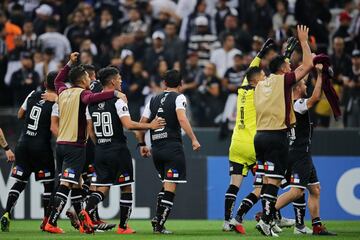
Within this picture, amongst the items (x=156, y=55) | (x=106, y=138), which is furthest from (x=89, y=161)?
(x=156, y=55)

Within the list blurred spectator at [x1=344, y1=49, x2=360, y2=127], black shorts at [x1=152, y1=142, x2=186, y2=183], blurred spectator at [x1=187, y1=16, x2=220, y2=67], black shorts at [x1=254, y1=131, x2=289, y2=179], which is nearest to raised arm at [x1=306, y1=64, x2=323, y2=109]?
black shorts at [x1=254, y1=131, x2=289, y2=179]

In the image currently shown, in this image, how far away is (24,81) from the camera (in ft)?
76.8

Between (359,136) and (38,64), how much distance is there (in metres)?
8.14

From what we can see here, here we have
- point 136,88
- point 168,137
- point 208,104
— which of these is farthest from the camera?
point 136,88

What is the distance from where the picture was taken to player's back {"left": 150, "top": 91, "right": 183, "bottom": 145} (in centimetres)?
1576

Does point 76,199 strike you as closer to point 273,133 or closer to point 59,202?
point 59,202

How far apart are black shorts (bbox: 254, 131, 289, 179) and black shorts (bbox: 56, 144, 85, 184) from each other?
296cm

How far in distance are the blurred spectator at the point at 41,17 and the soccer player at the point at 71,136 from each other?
10.0m

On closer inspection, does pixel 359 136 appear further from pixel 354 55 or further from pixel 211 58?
pixel 211 58

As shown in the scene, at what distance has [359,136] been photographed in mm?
20938

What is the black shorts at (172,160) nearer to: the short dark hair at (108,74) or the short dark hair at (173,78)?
the short dark hair at (173,78)

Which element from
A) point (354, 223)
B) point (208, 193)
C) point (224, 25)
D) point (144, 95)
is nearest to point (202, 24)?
point (224, 25)

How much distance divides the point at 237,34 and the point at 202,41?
910 millimetres

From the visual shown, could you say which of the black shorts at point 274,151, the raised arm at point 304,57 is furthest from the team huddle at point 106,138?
the raised arm at point 304,57
